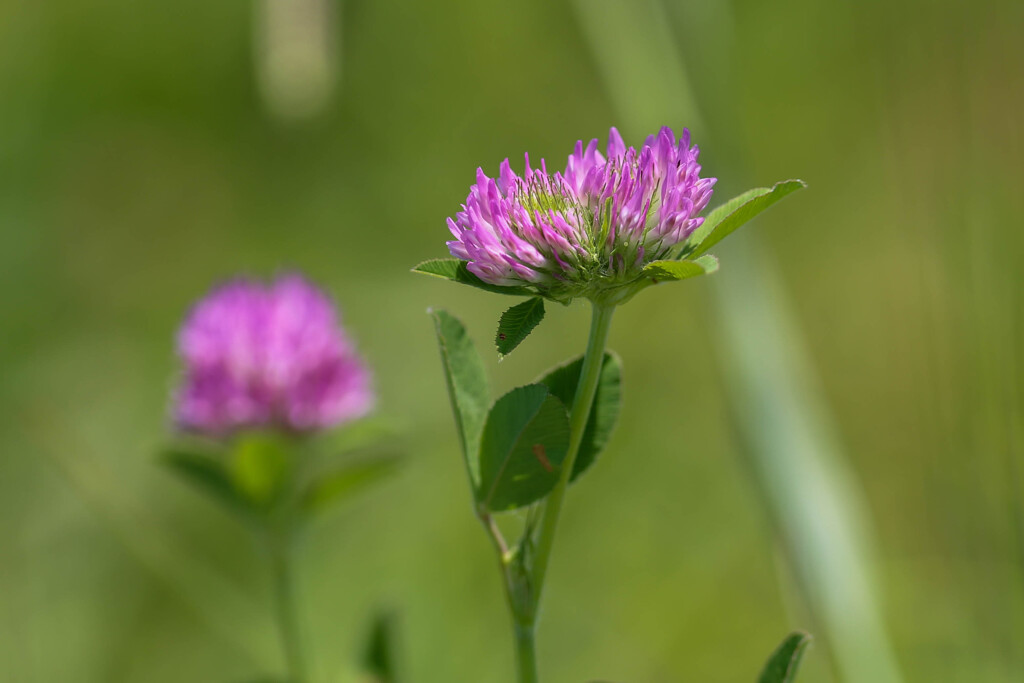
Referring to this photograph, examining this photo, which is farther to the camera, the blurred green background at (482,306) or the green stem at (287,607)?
the blurred green background at (482,306)

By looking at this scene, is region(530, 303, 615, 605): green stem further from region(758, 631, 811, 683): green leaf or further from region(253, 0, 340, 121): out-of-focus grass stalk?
region(253, 0, 340, 121): out-of-focus grass stalk

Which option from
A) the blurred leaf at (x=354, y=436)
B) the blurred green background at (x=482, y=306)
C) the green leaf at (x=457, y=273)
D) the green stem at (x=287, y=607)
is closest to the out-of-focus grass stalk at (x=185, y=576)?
the blurred green background at (x=482, y=306)

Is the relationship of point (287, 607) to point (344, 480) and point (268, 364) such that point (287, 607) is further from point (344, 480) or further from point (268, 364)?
point (268, 364)

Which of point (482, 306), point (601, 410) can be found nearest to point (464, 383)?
point (601, 410)

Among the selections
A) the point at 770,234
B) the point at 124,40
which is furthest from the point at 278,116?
the point at 124,40

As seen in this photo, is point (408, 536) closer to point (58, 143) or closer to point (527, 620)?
point (527, 620)

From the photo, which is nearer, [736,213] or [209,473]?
[736,213]

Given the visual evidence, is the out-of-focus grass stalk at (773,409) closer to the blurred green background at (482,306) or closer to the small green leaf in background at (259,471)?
the blurred green background at (482,306)
